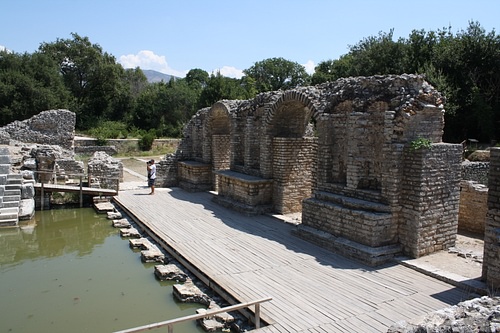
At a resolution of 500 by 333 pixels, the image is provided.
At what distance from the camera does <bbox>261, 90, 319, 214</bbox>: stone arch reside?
37.1ft

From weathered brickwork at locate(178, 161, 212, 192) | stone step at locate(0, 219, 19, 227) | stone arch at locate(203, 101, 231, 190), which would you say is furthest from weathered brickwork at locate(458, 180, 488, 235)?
stone step at locate(0, 219, 19, 227)

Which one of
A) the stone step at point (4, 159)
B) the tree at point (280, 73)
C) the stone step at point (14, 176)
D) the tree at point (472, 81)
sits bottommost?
the stone step at point (14, 176)

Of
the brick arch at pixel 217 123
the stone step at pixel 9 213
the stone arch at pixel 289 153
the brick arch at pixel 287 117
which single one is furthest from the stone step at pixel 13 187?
the brick arch at pixel 287 117

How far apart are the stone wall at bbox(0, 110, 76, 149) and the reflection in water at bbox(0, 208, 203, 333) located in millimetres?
11495

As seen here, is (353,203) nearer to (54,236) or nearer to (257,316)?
(257,316)

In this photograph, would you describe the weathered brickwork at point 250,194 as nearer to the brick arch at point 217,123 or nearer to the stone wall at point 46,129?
the brick arch at point 217,123

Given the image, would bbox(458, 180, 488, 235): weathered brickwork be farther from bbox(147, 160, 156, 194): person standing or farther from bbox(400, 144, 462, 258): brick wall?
bbox(147, 160, 156, 194): person standing

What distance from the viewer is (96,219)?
1244cm

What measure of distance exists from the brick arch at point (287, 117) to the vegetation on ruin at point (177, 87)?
15070 millimetres

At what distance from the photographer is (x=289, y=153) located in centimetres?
1127

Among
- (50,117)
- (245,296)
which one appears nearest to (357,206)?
(245,296)

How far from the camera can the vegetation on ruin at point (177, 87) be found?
24406 millimetres

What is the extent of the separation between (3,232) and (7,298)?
4.71 metres

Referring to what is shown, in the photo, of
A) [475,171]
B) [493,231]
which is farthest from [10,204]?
[475,171]
